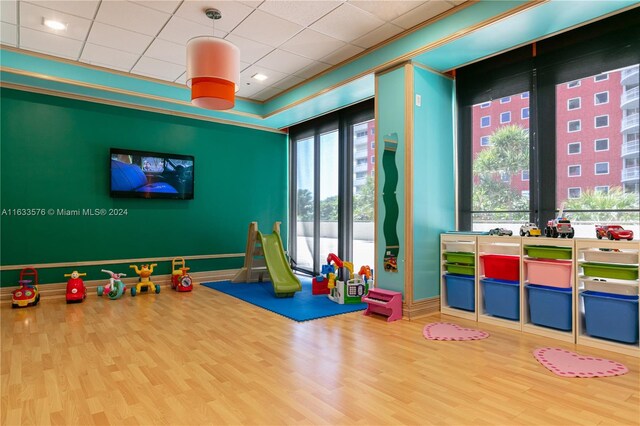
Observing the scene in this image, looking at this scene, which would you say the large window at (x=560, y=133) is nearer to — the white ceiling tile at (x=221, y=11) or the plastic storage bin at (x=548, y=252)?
the plastic storage bin at (x=548, y=252)

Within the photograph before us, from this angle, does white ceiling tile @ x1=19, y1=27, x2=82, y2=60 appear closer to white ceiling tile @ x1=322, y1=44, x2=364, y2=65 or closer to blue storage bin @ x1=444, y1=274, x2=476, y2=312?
white ceiling tile @ x1=322, y1=44, x2=364, y2=65

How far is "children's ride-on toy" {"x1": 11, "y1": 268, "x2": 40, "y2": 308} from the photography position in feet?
15.8

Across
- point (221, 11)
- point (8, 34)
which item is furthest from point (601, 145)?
point (8, 34)

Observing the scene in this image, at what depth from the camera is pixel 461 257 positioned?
14.2ft

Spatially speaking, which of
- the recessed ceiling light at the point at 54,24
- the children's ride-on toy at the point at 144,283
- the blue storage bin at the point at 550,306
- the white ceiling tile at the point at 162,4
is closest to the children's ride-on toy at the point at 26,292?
the children's ride-on toy at the point at 144,283

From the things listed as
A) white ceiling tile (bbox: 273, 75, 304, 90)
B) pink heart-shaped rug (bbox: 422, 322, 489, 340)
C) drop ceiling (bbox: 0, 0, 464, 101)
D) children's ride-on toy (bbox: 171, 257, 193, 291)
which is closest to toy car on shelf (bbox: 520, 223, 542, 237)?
pink heart-shaped rug (bbox: 422, 322, 489, 340)

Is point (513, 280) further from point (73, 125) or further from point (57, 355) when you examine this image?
point (73, 125)

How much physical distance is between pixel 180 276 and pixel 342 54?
4038 millimetres

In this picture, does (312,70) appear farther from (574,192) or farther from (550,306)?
(550,306)

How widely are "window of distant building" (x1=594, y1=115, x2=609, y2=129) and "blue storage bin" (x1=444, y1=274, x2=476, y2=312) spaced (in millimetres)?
1915

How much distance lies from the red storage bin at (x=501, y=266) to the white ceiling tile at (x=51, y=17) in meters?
4.98

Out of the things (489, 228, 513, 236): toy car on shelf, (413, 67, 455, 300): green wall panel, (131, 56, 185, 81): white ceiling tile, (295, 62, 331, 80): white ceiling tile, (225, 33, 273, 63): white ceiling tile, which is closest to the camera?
(489, 228, 513, 236): toy car on shelf

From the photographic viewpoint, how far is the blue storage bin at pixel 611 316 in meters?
3.11

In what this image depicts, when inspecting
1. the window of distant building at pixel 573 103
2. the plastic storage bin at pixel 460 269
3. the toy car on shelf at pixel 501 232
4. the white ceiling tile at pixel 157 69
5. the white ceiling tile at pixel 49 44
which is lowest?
the plastic storage bin at pixel 460 269
